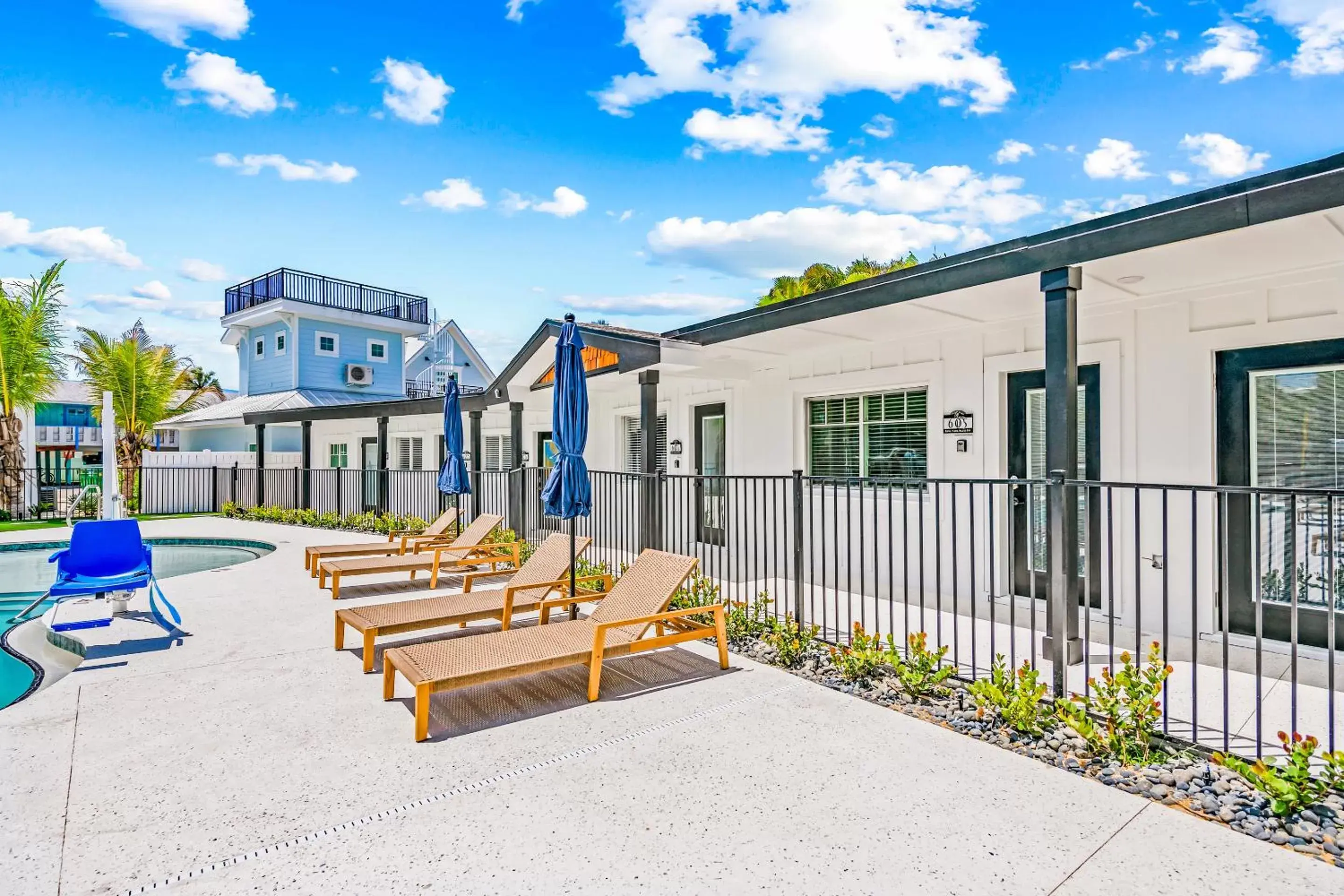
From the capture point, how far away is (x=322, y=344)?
26.3 meters

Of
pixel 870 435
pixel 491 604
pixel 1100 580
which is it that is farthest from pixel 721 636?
pixel 870 435

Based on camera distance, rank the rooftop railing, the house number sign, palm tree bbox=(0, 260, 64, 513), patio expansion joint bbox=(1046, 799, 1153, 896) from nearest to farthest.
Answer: patio expansion joint bbox=(1046, 799, 1153, 896) → the house number sign → palm tree bbox=(0, 260, 64, 513) → the rooftop railing

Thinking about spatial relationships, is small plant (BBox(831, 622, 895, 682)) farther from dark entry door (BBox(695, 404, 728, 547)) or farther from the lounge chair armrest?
dark entry door (BBox(695, 404, 728, 547))

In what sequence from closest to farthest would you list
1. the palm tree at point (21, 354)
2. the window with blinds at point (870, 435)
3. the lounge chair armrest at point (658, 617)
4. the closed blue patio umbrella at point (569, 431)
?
1. the lounge chair armrest at point (658, 617)
2. the closed blue patio umbrella at point (569, 431)
3. the window with blinds at point (870, 435)
4. the palm tree at point (21, 354)

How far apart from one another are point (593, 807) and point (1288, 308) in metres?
6.13

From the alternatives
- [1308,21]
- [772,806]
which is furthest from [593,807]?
[1308,21]

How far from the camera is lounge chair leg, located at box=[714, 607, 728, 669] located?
5613 millimetres

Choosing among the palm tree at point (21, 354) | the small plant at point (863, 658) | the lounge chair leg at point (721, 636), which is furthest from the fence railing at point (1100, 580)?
the palm tree at point (21, 354)

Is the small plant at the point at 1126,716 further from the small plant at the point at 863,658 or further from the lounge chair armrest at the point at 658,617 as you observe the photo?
the lounge chair armrest at the point at 658,617

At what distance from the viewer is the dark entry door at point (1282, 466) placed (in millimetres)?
5238

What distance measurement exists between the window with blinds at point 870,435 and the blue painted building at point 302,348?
19.5 metres

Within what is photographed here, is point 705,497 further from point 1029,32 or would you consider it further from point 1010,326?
point 1029,32

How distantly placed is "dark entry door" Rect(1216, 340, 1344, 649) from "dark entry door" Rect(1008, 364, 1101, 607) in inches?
37.6

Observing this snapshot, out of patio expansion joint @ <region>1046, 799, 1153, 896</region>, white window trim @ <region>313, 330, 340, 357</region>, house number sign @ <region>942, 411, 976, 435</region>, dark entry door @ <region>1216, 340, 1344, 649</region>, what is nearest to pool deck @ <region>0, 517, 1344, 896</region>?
patio expansion joint @ <region>1046, 799, 1153, 896</region>
